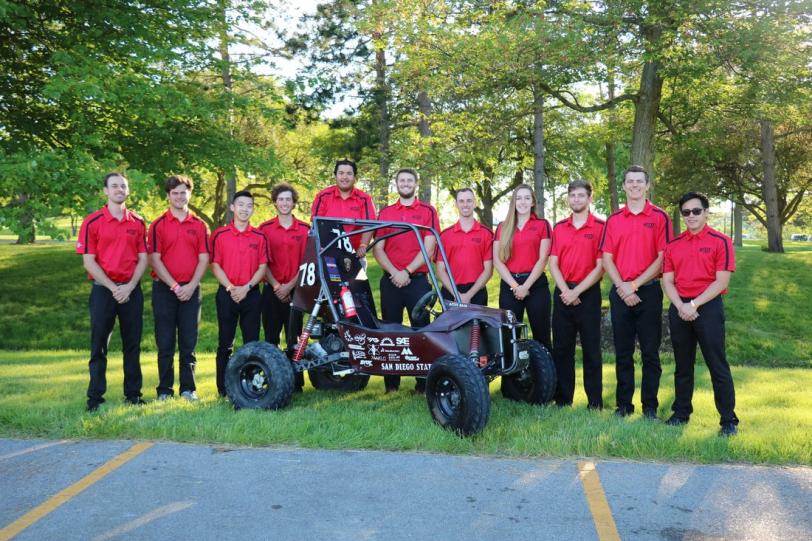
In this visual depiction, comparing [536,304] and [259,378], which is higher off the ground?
[536,304]

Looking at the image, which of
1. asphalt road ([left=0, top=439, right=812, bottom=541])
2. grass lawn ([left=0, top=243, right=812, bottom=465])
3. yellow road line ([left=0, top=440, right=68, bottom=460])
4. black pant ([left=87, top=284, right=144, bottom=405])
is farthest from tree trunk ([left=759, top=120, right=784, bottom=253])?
yellow road line ([left=0, top=440, right=68, bottom=460])

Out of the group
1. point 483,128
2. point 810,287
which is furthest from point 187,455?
point 810,287

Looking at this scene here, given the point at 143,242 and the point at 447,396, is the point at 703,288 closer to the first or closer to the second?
the point at 447,396

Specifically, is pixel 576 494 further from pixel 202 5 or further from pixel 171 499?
pixel 202 5

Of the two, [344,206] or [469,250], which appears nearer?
[469,250]

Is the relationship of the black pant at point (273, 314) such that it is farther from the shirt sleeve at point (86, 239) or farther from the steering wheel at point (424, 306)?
the shirt sleeve at point (86, 239)

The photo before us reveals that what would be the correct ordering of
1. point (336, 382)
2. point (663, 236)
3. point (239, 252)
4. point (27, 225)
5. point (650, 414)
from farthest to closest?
point (27, 225) → point (336, 382) → point (239, 252) → point (650, 414) → point (663, 236)

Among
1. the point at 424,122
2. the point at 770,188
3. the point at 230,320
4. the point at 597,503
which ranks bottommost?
the point at 597,503

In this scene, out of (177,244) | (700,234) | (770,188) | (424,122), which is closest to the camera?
(700,234)

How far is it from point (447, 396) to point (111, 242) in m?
3.25

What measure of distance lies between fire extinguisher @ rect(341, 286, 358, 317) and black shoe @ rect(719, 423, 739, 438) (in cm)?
306

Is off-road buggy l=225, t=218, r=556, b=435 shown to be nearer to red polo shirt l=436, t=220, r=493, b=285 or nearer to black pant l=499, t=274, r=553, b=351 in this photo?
black pant l=499, t=274, r=553, b=351

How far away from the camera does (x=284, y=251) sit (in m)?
7.11

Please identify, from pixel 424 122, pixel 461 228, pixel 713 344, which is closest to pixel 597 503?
pixel 713 344
